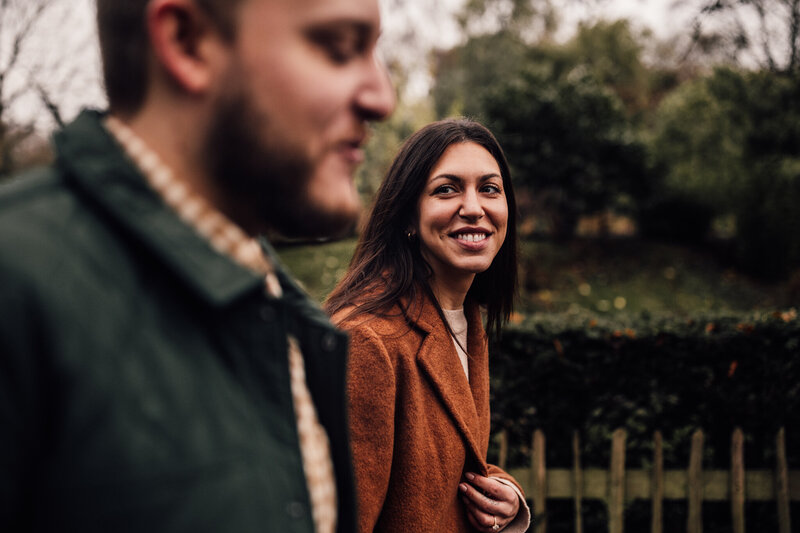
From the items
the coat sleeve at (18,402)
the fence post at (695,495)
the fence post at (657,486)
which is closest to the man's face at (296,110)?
the coat sleeve at (18,402)

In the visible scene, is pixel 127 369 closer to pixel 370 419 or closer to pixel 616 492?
pixel 370 419

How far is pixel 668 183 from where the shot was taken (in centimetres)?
1881

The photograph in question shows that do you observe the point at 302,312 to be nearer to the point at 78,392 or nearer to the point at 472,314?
the point at 78,392

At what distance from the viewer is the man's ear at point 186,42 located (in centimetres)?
84

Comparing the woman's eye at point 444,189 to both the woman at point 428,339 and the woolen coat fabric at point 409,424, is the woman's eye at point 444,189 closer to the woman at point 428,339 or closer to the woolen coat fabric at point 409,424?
the woman at point 428,339

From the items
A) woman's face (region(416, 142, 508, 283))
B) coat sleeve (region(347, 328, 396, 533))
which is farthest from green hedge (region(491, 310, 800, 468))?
coat sleeve (region(347, 328, 396, 533))

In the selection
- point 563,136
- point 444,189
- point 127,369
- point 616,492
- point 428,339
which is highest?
point 563,136

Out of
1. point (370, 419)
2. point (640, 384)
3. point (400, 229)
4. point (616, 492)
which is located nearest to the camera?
point (370, 419)

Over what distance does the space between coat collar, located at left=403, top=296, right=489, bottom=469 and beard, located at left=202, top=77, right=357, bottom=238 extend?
108cm

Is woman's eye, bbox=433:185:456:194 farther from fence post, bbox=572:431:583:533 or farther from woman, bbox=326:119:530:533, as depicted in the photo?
fence post, bbox=572:431:583:533

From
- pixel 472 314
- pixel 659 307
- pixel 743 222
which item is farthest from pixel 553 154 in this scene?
pixel 472 314

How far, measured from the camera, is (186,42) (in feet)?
2.84

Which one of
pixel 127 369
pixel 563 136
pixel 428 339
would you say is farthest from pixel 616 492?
pixel 563 136

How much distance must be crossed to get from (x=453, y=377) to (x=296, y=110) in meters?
1.37
